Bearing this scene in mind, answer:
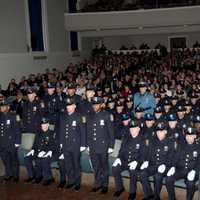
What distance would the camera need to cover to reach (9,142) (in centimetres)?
875

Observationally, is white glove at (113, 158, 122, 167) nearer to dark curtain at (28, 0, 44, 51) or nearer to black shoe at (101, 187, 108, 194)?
black shoe at (101, 187, 108, 194)

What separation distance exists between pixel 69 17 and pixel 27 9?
325 cm

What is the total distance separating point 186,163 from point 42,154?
2.77 m

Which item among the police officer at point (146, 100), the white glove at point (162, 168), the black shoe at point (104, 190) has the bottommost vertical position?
the black shoe at point (104, 190)

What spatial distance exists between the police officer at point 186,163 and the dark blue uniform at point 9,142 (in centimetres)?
321

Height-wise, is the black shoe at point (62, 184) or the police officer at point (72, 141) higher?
the police officer at point (72, 141)

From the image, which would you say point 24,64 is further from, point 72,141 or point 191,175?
point 191,175

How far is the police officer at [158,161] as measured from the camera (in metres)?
7.22

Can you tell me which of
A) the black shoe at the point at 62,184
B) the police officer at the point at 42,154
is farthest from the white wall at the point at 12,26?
the black shoe at the point at 62,184

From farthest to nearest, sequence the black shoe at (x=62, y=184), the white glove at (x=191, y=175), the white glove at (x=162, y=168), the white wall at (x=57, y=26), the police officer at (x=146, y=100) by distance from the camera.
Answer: the white wall at (x=57, y=26)
the police officer at (x=146, y=100)
the black shoe at (x=62, y=184)
the white glove at (x=162, y=168)
the white glove at (x=191, y=175)

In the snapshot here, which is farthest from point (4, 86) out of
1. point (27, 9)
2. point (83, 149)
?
point (83, 149)

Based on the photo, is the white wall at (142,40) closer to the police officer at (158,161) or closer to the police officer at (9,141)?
the police officer at (9,141)

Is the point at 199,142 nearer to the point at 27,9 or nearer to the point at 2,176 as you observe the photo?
the point at 2,176

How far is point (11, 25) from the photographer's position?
56.6ft
